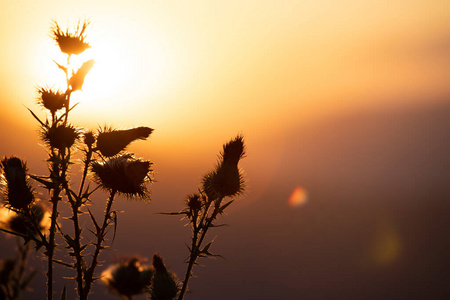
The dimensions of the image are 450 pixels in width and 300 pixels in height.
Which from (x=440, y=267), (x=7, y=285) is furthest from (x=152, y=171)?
(x=440, y=267)

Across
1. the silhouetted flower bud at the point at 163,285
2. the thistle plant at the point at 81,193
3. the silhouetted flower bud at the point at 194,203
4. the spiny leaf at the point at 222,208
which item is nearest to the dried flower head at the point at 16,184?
the thistle plant at the point at 81,193

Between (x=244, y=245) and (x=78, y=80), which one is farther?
(x=244, y=245)

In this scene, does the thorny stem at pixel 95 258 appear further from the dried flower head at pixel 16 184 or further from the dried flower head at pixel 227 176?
the dried flower head at pixel 227 176

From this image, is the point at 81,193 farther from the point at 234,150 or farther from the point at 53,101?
the point at 234,150

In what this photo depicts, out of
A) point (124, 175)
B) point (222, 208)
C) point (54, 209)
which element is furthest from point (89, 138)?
point (222, 208)

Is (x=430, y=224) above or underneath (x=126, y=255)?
above

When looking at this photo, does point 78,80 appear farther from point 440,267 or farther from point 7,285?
point 440,267
